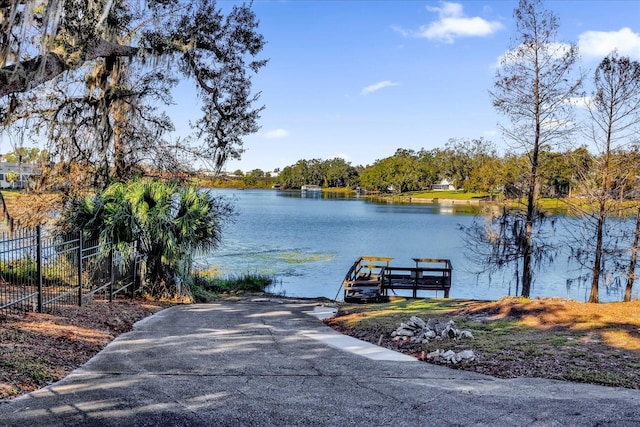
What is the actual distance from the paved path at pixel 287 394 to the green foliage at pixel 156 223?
4677mm

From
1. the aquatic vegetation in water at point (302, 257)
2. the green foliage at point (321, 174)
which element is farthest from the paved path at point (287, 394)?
the green foliage at point (321, 174)

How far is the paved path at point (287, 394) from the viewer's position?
423cm

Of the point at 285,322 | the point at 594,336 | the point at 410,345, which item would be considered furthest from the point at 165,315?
the point at 594,336

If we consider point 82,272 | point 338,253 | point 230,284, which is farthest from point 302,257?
point 82,272

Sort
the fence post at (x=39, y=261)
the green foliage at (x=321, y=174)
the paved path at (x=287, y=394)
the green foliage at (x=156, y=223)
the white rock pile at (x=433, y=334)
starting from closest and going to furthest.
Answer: the paved path at (x=287, y=394) → the white rock pile at (x=433, y=334) → the fence post at (x=39, y=261) → the green foliage at (x=156, y=223) → the green foliage at (x=321, y=174)

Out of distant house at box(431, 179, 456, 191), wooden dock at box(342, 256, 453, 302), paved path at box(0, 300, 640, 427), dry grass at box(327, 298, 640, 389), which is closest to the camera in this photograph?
paved path at box(0, 300, 640, 427)

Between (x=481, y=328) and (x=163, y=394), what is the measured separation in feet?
18.1

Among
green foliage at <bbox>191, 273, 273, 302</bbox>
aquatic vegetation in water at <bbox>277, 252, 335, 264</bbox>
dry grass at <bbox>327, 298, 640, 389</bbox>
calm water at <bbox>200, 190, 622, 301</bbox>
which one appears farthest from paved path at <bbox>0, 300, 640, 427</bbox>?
aquatic vegetation in water at <bbox>277, 252, 335, 264</bbox>

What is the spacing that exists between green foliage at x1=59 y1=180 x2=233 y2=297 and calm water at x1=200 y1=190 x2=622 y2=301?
4.10 metres

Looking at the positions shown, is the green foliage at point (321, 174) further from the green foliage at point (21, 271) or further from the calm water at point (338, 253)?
the green foliage at point (21, 271)

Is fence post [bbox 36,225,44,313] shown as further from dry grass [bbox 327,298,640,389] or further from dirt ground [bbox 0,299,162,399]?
dry grass [bbox 327,298,640,389]

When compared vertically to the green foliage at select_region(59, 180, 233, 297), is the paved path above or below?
below

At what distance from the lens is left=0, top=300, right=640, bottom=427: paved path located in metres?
4.23

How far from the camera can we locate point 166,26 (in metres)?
11.0
